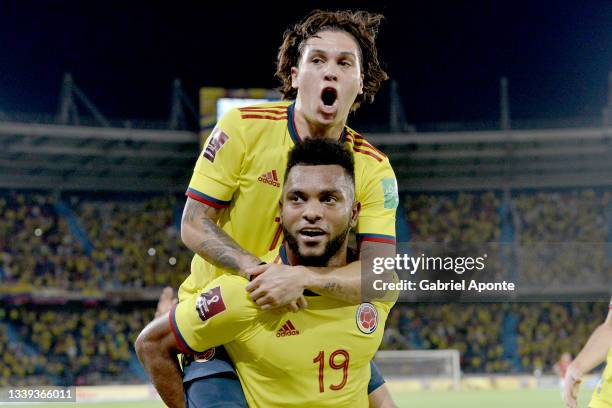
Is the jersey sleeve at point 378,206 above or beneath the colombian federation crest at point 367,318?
above

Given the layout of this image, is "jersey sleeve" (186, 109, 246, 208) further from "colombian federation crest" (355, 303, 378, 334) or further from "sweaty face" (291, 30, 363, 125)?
"colombian federation crest" (355, 303, 378, 334)

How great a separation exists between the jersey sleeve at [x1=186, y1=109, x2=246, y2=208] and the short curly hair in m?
0.63

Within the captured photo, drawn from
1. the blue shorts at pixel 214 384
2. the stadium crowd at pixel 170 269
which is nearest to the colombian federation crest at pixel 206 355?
the blue shorts at pixel 214 384

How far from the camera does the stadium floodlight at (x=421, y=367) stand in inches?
938

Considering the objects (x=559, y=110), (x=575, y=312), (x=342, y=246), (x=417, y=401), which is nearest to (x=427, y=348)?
(x=575, y=312)

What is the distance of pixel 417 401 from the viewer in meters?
18.8

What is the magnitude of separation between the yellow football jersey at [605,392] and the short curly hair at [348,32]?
237cm

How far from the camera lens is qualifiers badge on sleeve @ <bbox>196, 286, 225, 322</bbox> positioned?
3.30 m

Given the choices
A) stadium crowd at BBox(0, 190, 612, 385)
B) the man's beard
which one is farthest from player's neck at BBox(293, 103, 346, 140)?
stadium crowd at BBox(0, 190, 612, 385)

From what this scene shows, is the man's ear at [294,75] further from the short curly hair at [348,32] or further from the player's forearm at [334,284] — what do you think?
the player's forearm at [334,284]

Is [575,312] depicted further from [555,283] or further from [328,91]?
[328,91]

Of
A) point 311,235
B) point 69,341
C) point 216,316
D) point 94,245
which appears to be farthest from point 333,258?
point 94,245

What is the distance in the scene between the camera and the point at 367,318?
3459 mm

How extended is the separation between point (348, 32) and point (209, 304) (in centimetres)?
189
